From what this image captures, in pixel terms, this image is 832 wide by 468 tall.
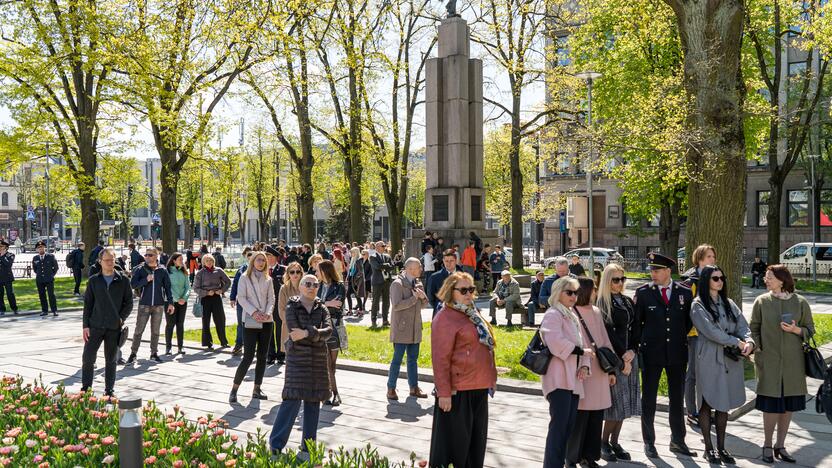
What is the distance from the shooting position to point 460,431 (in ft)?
20.1

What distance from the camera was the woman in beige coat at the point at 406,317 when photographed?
9.59 meters

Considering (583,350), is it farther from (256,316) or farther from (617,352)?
(256,316)

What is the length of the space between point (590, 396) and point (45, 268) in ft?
58.0

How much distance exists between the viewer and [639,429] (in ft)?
27.6

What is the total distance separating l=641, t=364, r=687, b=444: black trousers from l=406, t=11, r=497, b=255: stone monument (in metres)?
17.8

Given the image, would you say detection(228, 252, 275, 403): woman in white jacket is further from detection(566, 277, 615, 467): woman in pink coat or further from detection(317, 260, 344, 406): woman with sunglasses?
detection(566, 277, 615, 467): woman in pink coat

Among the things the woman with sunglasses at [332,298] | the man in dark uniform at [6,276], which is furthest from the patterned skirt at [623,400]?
the man in dark uniform at [6,276]

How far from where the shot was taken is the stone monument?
1014 inches

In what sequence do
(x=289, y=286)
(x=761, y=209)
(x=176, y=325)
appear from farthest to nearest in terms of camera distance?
(x=761, y=209) → (x=176, y=325) → (x=289, y=286)

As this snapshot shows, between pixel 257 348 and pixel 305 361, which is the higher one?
pixel 305 361

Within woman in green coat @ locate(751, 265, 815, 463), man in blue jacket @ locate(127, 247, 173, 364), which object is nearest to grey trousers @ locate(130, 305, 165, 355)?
man in blue jacket @ locate(127, 247, 173, 364)

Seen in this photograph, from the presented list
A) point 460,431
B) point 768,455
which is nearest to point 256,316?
point 460,431

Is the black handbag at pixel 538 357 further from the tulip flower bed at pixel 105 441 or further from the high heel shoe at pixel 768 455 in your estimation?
the high heel shoe at pixel 768 455

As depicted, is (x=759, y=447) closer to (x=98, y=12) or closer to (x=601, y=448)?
(x=601, y=448)
